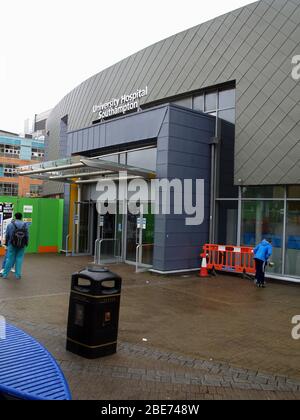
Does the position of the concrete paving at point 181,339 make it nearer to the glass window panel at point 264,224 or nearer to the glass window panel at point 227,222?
the glass window panel at point 264,224

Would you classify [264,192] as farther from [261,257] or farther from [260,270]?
[260,270]

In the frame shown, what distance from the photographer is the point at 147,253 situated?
1352 centimetres

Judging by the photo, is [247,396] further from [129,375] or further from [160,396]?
[129,375]

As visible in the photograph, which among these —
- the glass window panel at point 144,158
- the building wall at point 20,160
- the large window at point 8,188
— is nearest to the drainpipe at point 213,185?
the glass window panel at point 144,158

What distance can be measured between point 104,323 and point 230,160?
9.77 metres

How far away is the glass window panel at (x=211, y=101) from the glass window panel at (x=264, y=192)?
3.38m

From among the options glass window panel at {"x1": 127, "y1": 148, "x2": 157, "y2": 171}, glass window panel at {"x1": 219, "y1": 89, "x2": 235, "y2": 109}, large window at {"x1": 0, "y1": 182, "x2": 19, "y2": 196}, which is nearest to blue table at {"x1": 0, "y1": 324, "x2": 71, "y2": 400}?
glass window panel at {"x1": 127, "y1": 148, "x2": 157, "y2": 171}

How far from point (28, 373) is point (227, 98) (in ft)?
40.7

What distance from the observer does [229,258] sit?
510 inches

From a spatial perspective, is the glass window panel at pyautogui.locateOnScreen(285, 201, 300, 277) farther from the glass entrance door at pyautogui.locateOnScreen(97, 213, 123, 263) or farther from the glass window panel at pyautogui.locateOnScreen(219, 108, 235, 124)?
the glass entrance door at pyautogui.locateOnScreen(97, 213, 123, 263)

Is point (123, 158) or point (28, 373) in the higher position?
point (123, 158)

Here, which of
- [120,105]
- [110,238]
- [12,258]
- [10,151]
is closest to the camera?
[12,258]

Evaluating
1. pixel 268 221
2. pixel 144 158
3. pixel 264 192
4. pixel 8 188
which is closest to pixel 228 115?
pixel 264 192

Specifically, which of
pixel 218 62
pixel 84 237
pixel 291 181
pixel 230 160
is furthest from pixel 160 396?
pixel 84 237
